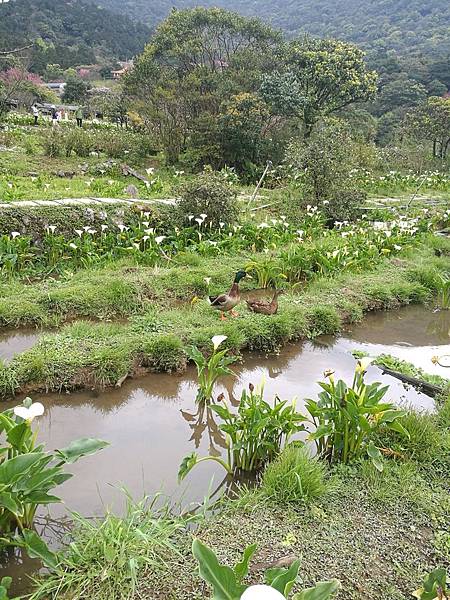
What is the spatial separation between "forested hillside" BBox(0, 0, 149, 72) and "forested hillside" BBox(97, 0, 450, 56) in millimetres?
10500

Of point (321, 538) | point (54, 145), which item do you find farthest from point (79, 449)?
point (54, 145)

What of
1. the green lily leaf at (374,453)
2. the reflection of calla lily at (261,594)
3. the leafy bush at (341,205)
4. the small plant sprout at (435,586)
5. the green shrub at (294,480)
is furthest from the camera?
the leafy bush at (341,205)

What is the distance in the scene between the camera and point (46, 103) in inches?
1225

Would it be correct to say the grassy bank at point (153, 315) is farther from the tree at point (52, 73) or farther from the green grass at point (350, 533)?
the tree at point (52, 73)

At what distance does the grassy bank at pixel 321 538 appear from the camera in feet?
8.47

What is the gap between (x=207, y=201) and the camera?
9227 mm

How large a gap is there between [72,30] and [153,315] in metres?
64.1

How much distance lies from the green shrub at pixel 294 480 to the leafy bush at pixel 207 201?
6393mm

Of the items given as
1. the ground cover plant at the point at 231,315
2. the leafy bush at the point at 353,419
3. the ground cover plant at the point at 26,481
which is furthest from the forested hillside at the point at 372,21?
the ground cover plant at the point at 26,481

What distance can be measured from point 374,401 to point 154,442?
171 centimetres

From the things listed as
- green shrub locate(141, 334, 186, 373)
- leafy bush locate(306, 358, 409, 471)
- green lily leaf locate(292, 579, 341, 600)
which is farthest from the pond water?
green lily leaf locate(292, 579, 341, 600)

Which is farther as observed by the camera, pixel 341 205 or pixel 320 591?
pixel 341 205

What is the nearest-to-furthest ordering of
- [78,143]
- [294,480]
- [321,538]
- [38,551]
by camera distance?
[38,551]
[321,538]
[294,480]
[78,143]

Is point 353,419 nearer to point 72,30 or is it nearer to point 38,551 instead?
point 38,551
